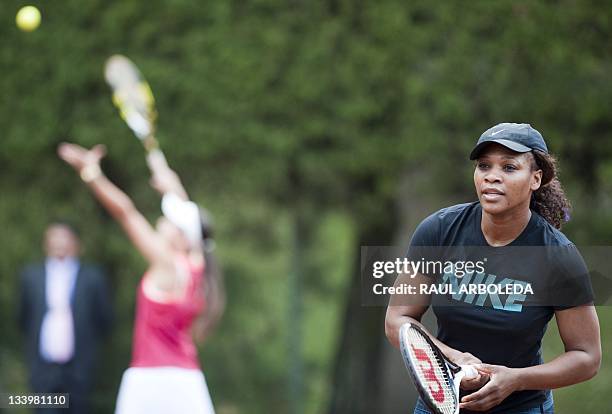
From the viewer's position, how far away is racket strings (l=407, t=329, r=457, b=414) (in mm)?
3486

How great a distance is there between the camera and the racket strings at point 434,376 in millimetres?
3486

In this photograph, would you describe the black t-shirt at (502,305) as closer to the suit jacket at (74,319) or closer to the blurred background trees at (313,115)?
the suit jacket at (74,319)

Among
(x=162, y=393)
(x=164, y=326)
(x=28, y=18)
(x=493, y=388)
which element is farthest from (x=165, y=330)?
(x=28, y=18)

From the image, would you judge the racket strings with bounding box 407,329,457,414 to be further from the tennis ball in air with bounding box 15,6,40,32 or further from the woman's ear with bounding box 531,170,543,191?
the tennis ball in air with bounding box 15,6,40,32

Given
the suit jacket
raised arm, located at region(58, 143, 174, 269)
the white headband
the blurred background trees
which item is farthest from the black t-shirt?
the blurred background trees

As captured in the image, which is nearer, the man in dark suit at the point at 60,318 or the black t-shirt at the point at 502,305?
the black t-shirt at the point at 502,305

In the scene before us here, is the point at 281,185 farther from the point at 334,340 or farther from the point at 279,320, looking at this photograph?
the point at 334,340

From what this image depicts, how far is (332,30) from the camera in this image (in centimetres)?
916

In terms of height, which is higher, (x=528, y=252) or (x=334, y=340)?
(x=334, y=340)

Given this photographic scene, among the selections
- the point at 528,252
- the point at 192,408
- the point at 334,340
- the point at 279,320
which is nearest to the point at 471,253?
the point at 528,252

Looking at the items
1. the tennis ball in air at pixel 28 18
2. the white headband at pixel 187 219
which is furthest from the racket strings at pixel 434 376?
the tennis ball in air at pixel 28 18

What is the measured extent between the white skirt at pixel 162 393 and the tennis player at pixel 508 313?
264cm

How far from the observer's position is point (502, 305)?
12.1 feet

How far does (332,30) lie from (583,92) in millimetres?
2073
